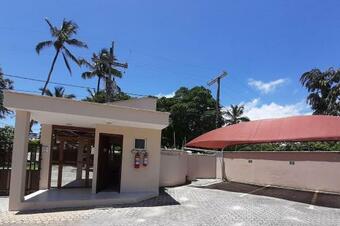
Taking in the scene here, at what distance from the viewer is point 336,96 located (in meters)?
33.5

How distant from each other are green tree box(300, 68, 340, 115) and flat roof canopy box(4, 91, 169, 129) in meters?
25.8

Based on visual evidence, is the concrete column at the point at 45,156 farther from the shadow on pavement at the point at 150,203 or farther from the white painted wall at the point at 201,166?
the white painted wall at the point at 201,166

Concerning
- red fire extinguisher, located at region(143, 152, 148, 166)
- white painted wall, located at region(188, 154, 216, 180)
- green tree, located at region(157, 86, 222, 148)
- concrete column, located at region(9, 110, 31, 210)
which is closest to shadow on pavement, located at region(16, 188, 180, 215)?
concrete column, located at region(9, 110, 31, 210)

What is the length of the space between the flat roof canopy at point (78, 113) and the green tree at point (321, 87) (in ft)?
84.5

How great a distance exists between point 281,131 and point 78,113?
8814 mm

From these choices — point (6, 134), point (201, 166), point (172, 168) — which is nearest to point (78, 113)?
point (172, 168)

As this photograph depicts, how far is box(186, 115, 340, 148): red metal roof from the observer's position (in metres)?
14.2

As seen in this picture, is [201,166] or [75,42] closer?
[201,166]

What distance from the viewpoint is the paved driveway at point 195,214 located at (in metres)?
9.66

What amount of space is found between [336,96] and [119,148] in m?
25.7

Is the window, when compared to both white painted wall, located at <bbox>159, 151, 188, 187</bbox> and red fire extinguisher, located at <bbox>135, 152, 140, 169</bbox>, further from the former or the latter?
white painted wall, located at <bbox>159, 151, 188, 187</bbox>

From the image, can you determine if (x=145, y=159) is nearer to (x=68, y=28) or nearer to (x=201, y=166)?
(x=201, y=166)

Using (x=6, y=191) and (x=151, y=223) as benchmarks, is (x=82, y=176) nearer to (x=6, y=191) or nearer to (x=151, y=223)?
(x=6, y=191)

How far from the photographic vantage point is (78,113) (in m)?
11.6
